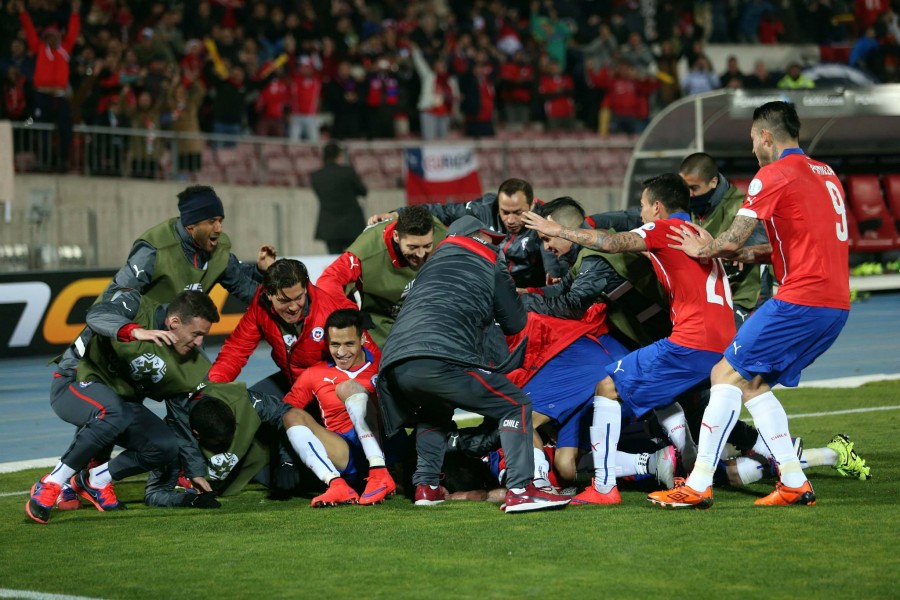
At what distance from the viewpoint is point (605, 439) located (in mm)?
7734

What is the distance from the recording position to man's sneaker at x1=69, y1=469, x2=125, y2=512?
814 centimetres

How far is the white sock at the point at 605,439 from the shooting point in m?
7.70

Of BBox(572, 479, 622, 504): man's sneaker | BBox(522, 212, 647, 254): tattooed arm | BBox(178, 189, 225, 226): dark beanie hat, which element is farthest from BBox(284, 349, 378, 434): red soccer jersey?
BBox(522, 212, 647, 254): tattooed arm

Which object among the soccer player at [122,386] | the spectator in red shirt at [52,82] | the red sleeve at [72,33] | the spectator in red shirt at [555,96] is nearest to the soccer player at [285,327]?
the soccer player at [122,386]

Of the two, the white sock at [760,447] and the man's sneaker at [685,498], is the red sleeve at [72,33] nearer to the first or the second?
the white sock at [760,447]

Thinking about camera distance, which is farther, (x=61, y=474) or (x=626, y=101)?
(x=626, y=101)

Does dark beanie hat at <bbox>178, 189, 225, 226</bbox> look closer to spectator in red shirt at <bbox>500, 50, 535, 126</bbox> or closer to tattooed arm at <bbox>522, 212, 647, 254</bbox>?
tattooed arm at <bbox>522, 212, 647, 254</bbox>

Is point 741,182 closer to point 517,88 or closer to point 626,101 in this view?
point 626,101

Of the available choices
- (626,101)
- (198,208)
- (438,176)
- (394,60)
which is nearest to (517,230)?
(198,208)

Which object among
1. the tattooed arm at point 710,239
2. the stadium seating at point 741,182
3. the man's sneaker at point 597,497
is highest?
the tattooed arm at point 710,239

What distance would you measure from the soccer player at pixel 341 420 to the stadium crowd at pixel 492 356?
16mm

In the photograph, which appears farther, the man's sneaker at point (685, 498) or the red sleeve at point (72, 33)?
the red sleeve at point (72, 33)

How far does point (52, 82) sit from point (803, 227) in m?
14.4

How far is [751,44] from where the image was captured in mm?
30141
